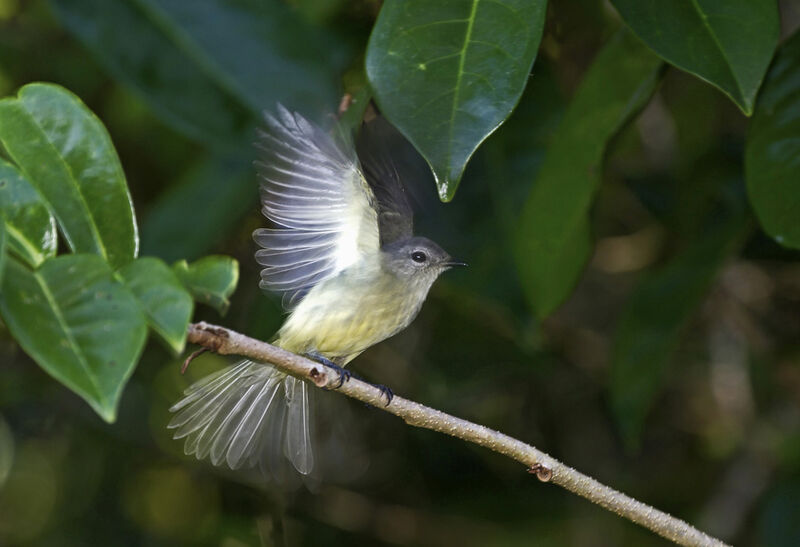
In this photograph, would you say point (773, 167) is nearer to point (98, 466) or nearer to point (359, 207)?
point (359, 207)

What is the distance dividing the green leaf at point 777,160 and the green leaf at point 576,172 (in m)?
0.25

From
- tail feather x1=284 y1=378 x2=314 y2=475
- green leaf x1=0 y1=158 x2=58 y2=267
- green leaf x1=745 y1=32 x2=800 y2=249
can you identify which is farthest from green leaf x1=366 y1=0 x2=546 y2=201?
tail feather x1=284 y1=378 x2=314 y2=475

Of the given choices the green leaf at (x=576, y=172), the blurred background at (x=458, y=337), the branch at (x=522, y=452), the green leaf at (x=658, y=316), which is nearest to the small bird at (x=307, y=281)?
the green leaf at (x=576, y=172)

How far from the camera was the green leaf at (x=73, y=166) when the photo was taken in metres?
1.44

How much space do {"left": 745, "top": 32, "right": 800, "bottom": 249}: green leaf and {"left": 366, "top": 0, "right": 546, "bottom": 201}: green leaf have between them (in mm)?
736

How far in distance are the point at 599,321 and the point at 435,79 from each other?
291 cm

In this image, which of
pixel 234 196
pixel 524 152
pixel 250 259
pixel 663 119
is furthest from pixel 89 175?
pixel 663 119

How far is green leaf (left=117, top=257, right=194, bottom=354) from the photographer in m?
1.17

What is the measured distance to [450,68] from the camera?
1693mm

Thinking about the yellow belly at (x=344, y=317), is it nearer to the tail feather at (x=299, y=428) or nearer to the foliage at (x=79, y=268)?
the tail feather at (x=299, y=428)

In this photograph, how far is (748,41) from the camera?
1.80m

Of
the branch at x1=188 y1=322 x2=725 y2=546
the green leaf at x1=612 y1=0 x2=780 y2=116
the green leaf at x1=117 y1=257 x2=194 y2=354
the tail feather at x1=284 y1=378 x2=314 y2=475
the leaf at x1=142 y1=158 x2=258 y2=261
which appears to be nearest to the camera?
the green leaf at x1=117 y1=257 x2=194 y2=354

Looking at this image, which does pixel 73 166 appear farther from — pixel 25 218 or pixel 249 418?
pixel 249 418

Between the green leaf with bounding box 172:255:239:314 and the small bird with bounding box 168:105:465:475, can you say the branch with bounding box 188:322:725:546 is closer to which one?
the green leaf with bounding box 172:255:239:314
